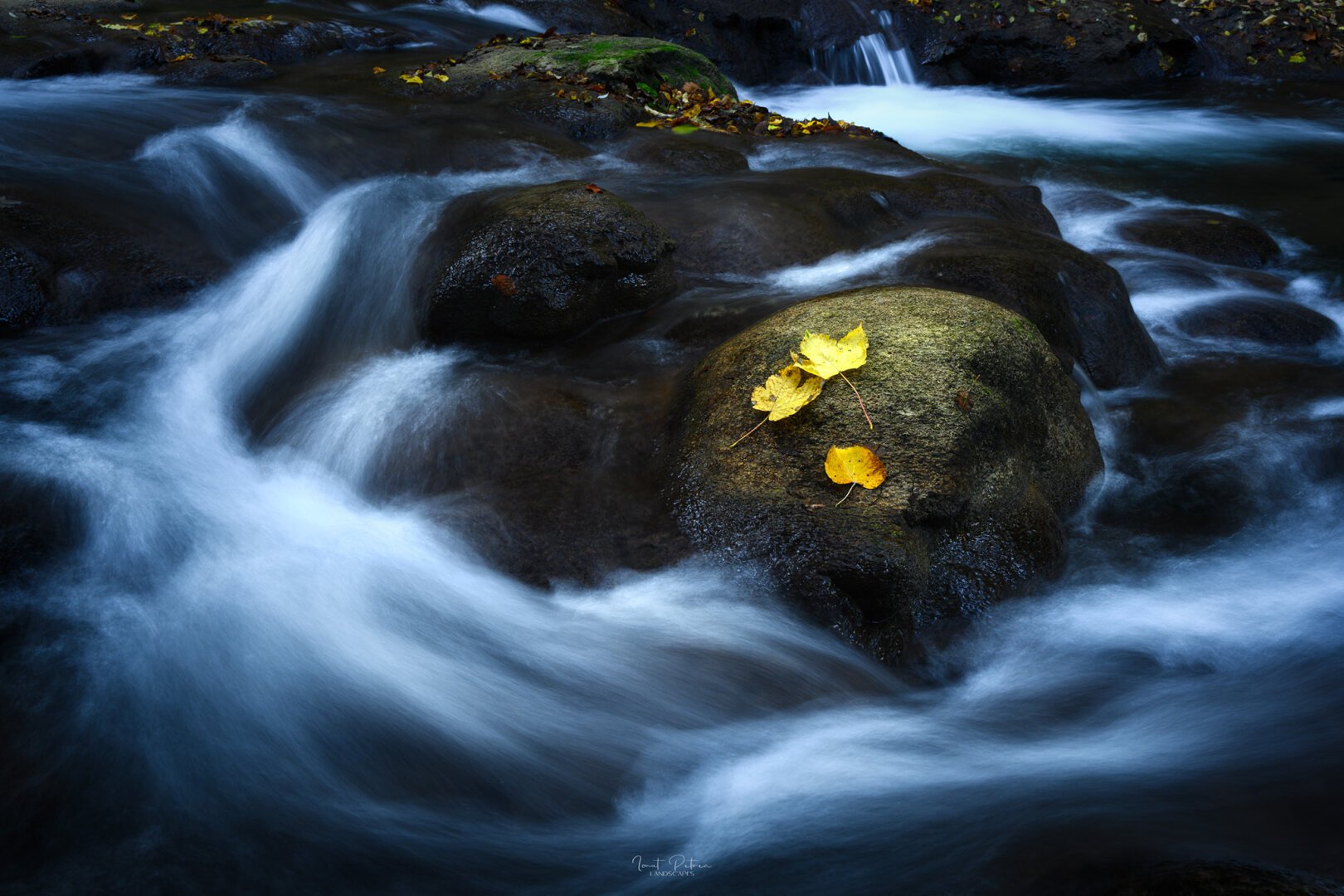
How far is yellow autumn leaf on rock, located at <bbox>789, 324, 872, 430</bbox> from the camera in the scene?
3.81 meters

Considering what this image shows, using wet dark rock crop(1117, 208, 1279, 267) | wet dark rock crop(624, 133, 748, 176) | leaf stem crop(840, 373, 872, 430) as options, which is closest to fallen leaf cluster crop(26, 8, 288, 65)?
wet dark rock crop(624, 133, 748, 176)

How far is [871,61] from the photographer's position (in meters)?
14.5

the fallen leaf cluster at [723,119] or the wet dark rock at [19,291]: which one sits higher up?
the fallen leaf cluster at [723,119]

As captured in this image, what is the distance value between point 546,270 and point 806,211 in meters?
2.01

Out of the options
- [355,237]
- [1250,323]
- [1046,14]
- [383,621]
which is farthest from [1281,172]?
[383,621]

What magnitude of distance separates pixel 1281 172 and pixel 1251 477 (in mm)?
7021

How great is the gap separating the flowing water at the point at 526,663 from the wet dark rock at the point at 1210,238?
166 centimetres

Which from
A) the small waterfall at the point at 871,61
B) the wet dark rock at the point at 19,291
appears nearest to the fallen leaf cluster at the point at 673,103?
the wet dark rock at the point at 19,291

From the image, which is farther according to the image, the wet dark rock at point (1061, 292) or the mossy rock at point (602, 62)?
the mossy rock at point (602, 62)

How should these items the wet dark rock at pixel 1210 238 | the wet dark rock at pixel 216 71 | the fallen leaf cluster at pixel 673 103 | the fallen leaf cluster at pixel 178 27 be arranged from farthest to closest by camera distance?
1. the fallen leaf cluster at pixel 178 27
2. the wet dark rock at pixel 216 71
3. the fallen leaf cluster at pixel 673 103
4. the wet dark rock at pixel 1210 238

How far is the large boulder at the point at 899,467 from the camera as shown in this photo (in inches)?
135

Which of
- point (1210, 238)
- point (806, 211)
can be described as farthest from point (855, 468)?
point (1210, 238)

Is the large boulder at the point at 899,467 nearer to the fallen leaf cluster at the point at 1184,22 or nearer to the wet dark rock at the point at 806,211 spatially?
the wet dark rock at the point at 806,211

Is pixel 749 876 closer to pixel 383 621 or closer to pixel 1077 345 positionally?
pixel 383 621
